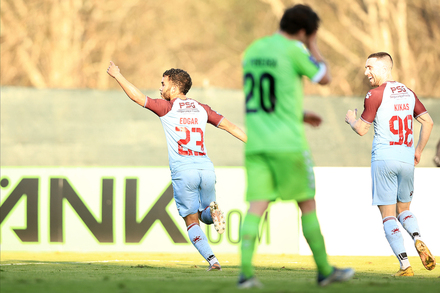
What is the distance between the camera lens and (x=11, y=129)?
1284 cm

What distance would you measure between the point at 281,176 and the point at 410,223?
274 centimetres

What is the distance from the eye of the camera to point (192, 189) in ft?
24.0

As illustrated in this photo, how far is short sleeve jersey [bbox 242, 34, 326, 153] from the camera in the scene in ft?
15.9

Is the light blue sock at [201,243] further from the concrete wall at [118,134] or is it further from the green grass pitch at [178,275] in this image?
the concrete wall at [118,134]

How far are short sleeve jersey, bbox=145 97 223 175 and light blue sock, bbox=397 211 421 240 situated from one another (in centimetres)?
200

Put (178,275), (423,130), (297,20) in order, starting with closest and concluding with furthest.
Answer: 1. (297,20)
2. (178,275)
3. (423,130)

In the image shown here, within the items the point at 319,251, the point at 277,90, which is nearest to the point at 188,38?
the point at 277,90

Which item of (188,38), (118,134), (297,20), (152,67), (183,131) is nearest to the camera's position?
(297,20)

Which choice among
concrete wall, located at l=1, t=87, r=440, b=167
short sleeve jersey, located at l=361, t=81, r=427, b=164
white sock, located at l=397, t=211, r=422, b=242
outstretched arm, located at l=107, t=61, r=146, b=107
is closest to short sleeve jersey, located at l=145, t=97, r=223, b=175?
outstretched arm, located at l=107, t=61, r=146, b=107

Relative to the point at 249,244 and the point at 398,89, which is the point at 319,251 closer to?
the point at 249,244

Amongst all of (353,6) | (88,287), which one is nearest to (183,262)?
(88,287)

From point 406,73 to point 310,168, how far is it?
17.9 m

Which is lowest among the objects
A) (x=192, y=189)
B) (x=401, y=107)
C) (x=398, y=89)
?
(x=192, y=189)

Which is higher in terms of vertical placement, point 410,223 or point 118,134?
point 118,134
